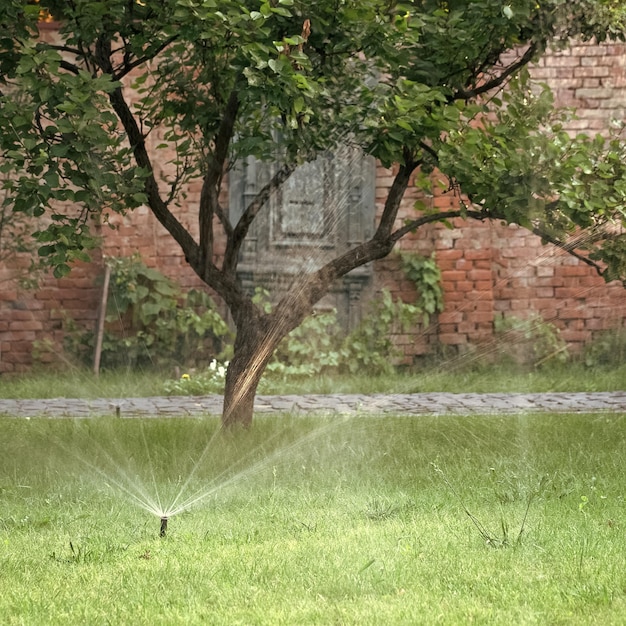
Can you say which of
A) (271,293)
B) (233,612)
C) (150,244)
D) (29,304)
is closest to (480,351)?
(271,293)

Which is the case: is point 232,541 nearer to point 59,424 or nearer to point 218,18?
point 218,18

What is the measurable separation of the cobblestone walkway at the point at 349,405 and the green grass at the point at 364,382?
0.31 m

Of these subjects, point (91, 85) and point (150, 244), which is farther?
point (150, 244)

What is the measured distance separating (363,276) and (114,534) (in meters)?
6.44

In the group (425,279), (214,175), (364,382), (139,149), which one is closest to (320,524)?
(214,175)

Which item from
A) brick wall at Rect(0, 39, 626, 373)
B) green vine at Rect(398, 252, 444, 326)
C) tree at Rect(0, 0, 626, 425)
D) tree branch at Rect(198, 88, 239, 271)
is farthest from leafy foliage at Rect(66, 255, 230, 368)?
tree branch at Rect(198, 88, 239, 271)

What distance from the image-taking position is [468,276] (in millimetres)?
10703

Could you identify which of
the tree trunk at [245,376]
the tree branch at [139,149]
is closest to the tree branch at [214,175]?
the tree branch at [139,149]

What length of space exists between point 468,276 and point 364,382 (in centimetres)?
169

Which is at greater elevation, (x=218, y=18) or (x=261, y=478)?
(x=218, y=18)

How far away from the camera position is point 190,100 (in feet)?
22.8

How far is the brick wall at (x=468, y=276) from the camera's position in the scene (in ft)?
34.9

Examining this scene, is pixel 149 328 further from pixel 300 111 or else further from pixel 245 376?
pixel 300 111

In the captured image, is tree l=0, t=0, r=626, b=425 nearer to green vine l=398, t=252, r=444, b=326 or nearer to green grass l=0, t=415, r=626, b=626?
green grass l=0, t=415, r=626, b=626
